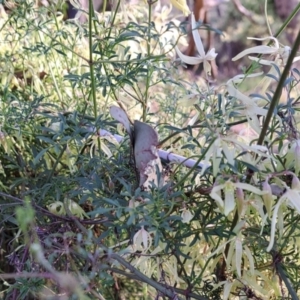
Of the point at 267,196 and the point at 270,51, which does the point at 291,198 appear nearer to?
the point at 267,196

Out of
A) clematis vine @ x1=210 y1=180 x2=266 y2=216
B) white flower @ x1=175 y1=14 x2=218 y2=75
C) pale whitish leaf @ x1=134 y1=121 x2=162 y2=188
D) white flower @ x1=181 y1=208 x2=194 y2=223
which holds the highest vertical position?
white flower @ x1=175 y1=14 x2=218 y2=75

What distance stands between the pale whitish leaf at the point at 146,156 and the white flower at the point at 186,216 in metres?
0.04

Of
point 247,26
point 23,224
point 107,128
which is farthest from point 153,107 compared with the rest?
point 247,26

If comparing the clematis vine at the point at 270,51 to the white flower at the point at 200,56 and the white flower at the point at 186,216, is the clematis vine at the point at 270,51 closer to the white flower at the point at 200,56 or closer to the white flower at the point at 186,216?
the white flower at the point at 200,56

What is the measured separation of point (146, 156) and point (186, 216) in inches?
2.7

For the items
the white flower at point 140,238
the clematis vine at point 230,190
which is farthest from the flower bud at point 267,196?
the white flower at point 140,238

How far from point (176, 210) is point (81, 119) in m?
0.16

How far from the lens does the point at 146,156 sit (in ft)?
1.61

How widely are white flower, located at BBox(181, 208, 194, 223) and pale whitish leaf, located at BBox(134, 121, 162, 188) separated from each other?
4cm

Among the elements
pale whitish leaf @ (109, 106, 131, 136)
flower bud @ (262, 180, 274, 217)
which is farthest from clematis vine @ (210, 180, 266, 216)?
pale whitish leaf @ (109, 106, 131, 136)

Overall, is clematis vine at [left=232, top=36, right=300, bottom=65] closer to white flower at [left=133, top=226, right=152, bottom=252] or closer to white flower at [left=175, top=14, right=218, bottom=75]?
white flower at [left=175, top=14, right=218, bottom=75]

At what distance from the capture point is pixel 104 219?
510 millimetres

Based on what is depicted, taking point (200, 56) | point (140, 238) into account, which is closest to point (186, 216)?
point (140, 238)

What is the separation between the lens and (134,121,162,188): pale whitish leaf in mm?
488
